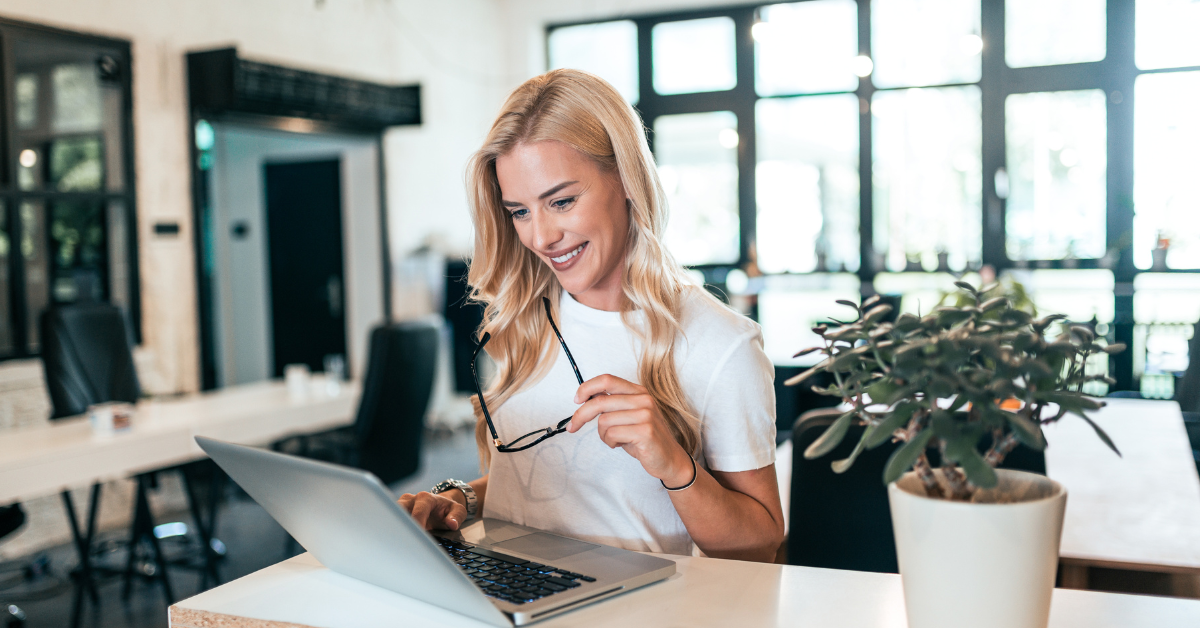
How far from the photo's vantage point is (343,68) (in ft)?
20.2

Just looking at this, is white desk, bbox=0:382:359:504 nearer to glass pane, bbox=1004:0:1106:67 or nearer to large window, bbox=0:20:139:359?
large window, bbox=0:20:139:359

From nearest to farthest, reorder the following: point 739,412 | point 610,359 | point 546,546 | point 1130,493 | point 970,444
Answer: point 970,444, point 546,546, point 739,412, point 610,359, point 1130,493

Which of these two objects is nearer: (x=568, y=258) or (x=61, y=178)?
(x=568, y=258)

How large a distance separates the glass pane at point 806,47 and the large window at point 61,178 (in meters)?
4.43

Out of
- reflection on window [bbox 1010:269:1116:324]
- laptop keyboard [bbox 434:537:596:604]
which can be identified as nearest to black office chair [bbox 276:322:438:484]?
laptop keyboard [bbox 434:537:596:604]

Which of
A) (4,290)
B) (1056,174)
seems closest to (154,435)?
(4,290)

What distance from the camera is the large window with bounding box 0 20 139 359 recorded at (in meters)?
4.24

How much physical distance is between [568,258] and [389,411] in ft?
7.89

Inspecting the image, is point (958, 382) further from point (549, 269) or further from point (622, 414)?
point (549, 269)

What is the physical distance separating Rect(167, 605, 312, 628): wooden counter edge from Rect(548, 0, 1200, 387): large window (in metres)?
6.29

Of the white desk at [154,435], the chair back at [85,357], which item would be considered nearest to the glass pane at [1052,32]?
the white desk at [154,435]

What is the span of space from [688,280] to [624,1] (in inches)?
251

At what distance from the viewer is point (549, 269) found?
5.12 ft

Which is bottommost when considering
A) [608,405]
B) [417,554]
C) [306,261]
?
[417,554]
